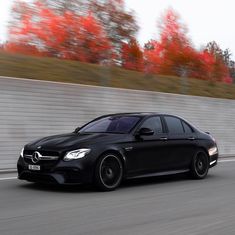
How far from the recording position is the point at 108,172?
9938 millimetres

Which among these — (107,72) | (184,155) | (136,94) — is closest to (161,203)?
(184,155)

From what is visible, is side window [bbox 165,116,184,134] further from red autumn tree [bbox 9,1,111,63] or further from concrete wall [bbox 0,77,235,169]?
red autumn tree [bbox 9,1,111,63]

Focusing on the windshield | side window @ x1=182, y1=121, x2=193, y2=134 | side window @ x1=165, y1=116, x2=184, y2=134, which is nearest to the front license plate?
the windshield

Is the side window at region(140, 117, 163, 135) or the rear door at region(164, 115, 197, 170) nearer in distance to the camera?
the side window at region(140, 117, 163, 135)

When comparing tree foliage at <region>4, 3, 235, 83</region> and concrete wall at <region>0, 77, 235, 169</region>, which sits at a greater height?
tree foliage at <region>4, 3, 235, 83</region>

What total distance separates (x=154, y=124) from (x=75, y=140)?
2.16 metres

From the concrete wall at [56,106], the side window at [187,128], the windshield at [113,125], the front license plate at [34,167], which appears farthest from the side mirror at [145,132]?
the concrete wall at [56,106]

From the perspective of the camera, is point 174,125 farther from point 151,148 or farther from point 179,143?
point 151,148

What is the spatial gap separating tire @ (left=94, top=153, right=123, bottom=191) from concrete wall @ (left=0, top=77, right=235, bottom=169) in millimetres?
4304

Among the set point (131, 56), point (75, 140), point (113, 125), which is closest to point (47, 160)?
point (75, 140)

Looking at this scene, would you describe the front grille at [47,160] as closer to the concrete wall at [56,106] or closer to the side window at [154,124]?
the side window at [154,124]

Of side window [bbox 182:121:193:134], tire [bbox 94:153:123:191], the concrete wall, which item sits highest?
the concrete wall

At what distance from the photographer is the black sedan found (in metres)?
9.52

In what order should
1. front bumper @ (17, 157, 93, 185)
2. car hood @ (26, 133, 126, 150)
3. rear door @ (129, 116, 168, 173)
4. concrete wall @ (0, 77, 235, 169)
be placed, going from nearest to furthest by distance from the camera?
front bumper @ (17, 157, 93, 185), car hood @ (26, 133, 126, 150), rear door @ (129, 116, 168, 173), concrete wall @ (0, 77, 235, 169)
